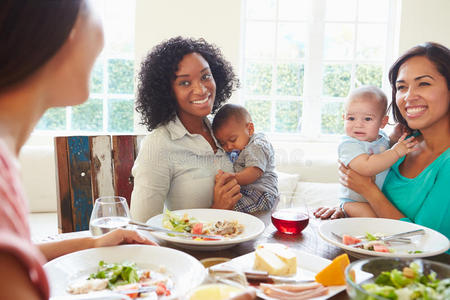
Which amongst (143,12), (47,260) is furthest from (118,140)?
(143,12)

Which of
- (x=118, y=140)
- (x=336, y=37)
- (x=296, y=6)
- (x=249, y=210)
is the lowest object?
(x=249, y=210)

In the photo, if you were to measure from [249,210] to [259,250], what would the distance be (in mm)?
812

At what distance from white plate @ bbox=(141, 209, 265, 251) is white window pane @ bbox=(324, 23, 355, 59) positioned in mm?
3241

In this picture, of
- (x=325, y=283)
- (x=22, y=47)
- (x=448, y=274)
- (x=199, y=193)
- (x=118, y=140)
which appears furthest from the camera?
(x=118, y=140)

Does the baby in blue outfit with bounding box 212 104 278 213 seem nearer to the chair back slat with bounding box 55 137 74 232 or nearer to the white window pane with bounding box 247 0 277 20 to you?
the chair back slat with bounding box 55 137 74 232

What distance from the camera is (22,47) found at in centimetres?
A: 52

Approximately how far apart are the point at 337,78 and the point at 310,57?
38cm

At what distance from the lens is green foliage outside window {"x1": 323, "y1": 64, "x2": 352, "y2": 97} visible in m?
4.32

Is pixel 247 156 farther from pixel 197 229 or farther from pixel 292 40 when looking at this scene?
pixel 292 40

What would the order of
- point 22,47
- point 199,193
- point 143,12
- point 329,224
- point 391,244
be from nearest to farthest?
point 22,47 < point 391,244 < point 329,224 < point 199,193 < point 143,12

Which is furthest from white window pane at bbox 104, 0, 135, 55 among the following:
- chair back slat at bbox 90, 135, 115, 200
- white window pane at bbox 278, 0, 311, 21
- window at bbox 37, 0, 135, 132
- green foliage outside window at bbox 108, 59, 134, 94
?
chair back slat at bbox 90, 135, 115, 200

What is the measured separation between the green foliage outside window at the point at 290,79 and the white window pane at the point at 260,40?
0.21 metres

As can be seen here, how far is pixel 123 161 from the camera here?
7.28 feet

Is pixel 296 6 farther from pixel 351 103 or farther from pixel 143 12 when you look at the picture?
pixel 351 103
